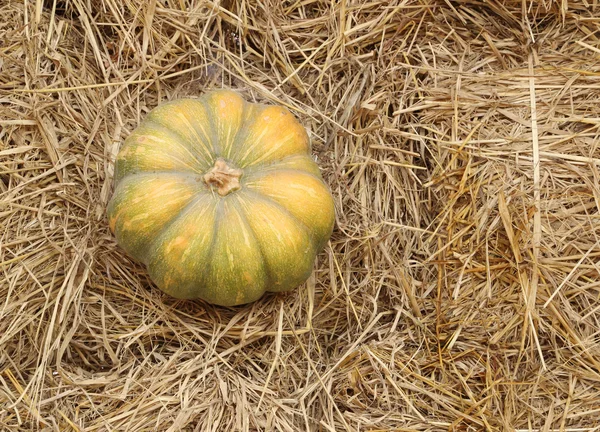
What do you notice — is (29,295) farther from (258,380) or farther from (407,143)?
(407,143)

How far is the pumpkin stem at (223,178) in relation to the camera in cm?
269

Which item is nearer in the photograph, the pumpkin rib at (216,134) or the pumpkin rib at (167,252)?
the pumpkin rib at (167,252)

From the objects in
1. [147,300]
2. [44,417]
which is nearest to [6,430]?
[44,417]

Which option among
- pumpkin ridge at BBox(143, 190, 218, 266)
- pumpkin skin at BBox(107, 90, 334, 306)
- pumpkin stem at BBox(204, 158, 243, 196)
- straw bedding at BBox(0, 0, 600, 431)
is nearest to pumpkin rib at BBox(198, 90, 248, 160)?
pumpkin skin at BBox(107, 90, 334, 306)

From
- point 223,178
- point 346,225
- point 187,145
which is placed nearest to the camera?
point 223,178

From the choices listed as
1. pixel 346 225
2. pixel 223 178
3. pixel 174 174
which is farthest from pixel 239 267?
pixel 346 225

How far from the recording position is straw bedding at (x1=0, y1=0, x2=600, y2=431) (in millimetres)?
3014

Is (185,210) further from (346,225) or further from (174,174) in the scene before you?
(346,225)

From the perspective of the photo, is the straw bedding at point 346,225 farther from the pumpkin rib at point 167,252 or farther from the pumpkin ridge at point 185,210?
the pumpkin ridge at point 185,210

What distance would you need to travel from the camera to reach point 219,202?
273cm

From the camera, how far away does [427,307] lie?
320 cm

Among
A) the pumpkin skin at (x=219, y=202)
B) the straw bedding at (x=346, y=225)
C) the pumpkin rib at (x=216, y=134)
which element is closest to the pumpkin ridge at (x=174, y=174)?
the pumpkin skin at (x=219, y=202)

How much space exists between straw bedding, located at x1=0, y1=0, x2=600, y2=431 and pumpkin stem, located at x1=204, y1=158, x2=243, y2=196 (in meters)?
0.73

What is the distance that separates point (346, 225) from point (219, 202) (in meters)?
0.81
